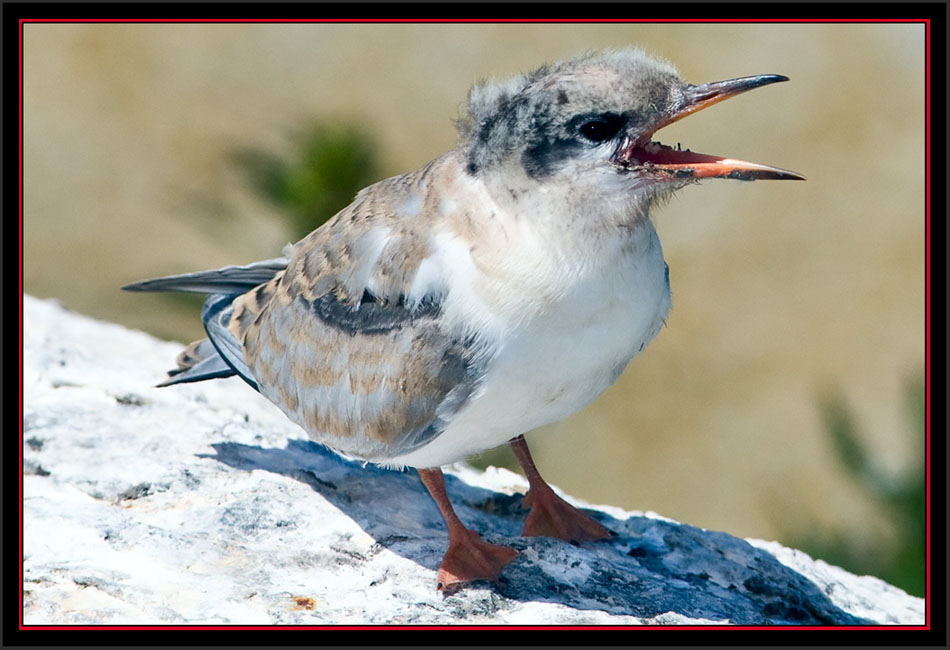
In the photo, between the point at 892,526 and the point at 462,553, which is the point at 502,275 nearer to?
the point at 462,553

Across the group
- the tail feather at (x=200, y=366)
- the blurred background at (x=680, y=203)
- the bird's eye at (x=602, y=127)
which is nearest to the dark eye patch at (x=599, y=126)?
the bird's eye at (x=602, y=127)

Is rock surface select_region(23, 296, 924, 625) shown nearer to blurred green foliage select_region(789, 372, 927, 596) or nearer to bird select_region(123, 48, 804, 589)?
bird select_region(123, 48, 804, 589)

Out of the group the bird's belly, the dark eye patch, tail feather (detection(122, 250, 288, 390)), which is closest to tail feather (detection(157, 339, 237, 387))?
tail feather (detection(122, 250, 288, 390))

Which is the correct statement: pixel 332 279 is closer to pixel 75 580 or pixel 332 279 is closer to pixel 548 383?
pixel 548 383

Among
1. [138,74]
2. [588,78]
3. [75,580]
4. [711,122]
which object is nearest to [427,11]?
[588,78]

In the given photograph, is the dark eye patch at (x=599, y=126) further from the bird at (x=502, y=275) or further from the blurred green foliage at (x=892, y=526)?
the blurred green foliage at (x=892, y=526)

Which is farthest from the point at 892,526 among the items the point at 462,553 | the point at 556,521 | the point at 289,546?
the point at 289,546
